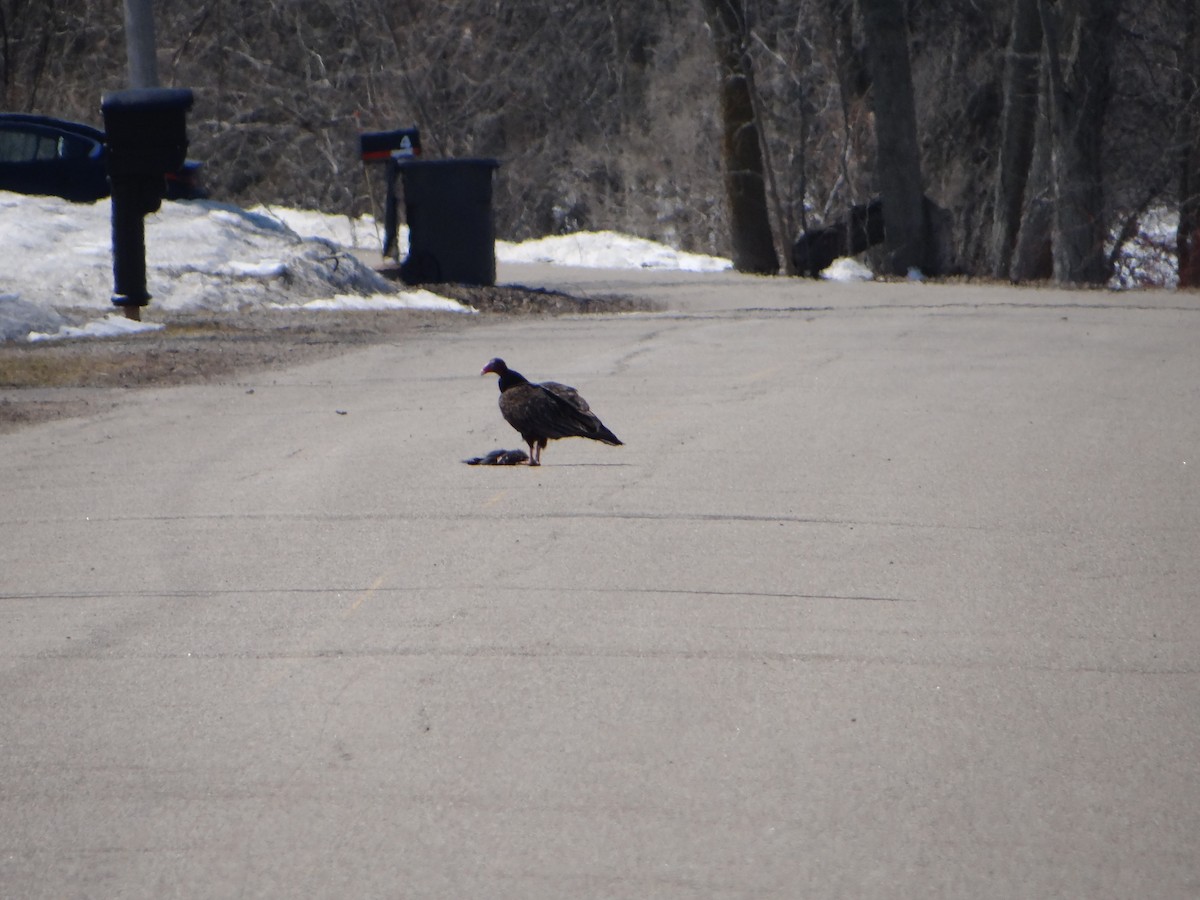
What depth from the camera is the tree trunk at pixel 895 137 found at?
26047 mm

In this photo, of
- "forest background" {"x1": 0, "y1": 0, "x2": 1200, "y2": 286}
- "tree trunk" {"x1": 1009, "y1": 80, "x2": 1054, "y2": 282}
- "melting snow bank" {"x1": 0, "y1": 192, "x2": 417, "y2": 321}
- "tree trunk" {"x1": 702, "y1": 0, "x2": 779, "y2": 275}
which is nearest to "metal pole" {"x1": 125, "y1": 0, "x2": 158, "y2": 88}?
"melting snow bank" {"x1": 0, "y1": 192, "x2": 417, "y2": 321}

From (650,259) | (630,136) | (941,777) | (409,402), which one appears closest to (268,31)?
(630,136)

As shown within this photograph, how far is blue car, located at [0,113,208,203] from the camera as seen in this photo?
966 inches

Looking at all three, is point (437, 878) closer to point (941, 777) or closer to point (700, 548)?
point (941, 777)

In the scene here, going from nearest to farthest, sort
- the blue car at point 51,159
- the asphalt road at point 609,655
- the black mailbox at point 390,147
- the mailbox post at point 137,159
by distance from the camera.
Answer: the asphalt road at point 609,655 → the mailbox post at point 137,159 → the blue car at point 51,159 → the black mailbox at point 390,147

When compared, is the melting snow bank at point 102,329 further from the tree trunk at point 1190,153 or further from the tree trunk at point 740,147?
the tree trunk at point 1190,153

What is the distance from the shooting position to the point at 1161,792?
15.1 feet

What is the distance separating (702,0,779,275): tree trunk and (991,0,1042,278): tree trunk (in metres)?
4.43

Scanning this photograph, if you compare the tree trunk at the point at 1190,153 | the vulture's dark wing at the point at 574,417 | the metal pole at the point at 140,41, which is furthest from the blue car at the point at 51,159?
the vulture's dark wing at the point at 574,417

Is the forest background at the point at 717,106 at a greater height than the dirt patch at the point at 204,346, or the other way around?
the forest background at the point at 717,106

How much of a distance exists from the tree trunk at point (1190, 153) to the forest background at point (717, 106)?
0.05m

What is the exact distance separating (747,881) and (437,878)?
0.74m

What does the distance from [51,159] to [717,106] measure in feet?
38.9

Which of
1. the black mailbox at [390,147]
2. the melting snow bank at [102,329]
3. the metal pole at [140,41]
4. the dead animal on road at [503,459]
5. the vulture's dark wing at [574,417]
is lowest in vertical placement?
the dead animal on road at [503,459]
